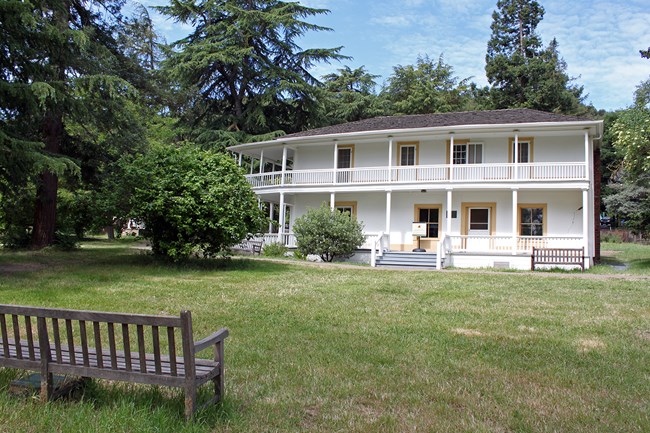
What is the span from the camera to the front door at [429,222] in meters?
24.1

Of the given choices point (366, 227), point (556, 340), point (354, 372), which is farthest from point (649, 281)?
point (366, 227)

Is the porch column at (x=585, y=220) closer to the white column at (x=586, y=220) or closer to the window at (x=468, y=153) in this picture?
the white column at (x=586, y=220)

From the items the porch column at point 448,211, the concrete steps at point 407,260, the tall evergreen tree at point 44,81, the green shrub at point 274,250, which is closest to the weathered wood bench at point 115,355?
the tall evergreen tree at point 44,81

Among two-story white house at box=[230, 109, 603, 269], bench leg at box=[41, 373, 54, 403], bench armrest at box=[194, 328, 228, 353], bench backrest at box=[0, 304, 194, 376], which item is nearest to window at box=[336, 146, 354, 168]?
two-story white house at box=[230, 109, 603, 269]

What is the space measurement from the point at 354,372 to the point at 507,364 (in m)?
1.71

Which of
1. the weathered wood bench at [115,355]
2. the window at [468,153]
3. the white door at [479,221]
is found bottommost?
the weathered wood bench at [115,355]

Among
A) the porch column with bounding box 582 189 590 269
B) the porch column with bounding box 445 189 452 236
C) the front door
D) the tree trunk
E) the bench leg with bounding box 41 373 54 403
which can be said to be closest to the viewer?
the bench leg with bounding box 41 373 54 403

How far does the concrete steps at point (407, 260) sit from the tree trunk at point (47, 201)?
14.1 meters

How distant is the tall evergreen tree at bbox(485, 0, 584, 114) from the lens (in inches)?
1699

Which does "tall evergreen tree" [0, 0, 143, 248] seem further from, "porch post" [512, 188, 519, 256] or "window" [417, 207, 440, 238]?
"porch post" [512, 188, 519, 256]

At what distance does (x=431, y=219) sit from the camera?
24.4 m

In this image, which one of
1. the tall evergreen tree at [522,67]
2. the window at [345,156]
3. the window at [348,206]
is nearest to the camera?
the window at [348,206]

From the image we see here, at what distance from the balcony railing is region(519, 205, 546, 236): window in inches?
69.6

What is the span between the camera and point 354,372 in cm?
513
